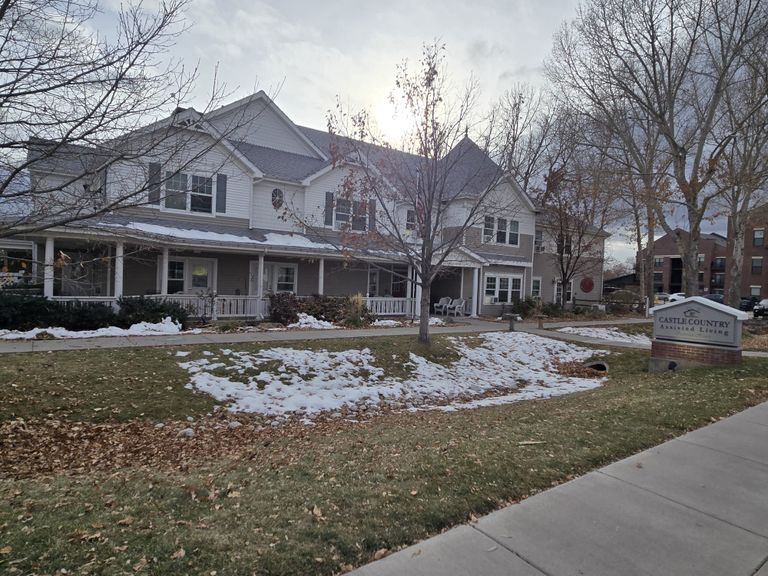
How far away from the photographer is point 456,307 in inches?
890

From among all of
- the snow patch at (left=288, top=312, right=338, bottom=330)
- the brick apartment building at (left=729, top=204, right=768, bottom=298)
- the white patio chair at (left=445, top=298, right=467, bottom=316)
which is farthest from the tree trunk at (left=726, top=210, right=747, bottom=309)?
the brick apartment building at (left=729, top=204, right=768, bottom=298)

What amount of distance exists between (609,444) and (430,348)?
24.5 feet

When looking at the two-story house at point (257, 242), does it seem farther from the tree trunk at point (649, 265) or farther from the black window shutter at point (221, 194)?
the tree trunk at point (649, 265)

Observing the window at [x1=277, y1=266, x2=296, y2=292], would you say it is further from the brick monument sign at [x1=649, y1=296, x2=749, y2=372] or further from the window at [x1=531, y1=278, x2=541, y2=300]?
the window at [x1=531, y1=278, x2=541, y2=300]

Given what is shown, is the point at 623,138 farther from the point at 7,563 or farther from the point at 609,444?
the point at 7,563

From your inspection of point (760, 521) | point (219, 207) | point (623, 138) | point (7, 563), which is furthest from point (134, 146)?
point (623, 138)

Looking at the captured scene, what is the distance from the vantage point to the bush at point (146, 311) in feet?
41.9

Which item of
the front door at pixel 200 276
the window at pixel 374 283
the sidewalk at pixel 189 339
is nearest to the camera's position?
the sidewalk at pixel 189 339

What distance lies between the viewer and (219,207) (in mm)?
17406

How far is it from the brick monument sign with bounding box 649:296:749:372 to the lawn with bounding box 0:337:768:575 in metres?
2.04

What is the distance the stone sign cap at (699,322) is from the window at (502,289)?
12.6m

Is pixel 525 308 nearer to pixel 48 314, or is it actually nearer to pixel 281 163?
pixel 281 163

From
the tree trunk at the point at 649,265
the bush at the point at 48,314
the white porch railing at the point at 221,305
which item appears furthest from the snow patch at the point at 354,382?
the tree trunk at the point at 649,265

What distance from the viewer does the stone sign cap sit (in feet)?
34.7
